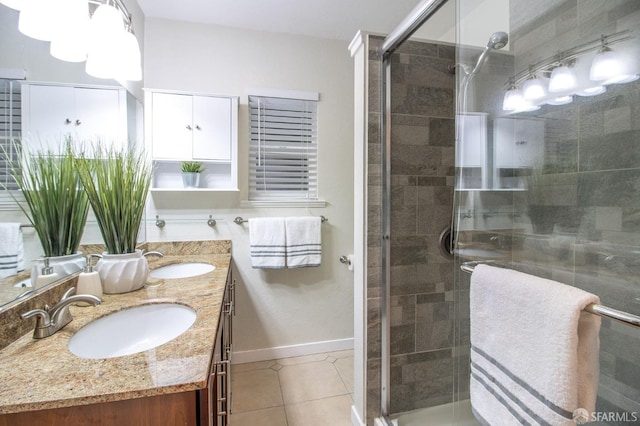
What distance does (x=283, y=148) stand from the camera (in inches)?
85.0

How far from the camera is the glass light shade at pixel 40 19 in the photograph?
91cm

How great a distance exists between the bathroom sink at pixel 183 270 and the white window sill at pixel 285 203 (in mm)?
519

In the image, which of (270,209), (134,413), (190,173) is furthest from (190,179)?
(134,413)

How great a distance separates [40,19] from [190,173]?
100cm

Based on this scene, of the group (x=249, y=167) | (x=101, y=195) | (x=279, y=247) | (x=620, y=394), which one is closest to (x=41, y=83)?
(x=101, y=195)

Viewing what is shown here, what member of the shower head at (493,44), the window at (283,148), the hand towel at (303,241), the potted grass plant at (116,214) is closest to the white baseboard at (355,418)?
the hand towel at (303,241)

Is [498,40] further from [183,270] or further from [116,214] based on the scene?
[183,270]

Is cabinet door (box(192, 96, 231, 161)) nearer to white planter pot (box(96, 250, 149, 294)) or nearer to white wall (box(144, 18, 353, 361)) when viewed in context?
white wall (box(144, 18, 353, 361))

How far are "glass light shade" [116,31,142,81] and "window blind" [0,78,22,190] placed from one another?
0.51 meters

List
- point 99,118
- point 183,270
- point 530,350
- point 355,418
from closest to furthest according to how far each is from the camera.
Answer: point 530,350 → point 99,118 → point 355,418 → point 183,270

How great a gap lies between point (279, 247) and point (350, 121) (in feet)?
3.66

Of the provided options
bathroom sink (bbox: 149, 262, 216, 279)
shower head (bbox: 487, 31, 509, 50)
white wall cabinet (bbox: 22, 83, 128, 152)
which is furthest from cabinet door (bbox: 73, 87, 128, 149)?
shower head (bbox: 487, 31, 509, 50)

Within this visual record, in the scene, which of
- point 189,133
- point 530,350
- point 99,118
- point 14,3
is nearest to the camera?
point 530,350

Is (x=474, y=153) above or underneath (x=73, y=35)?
underneath
